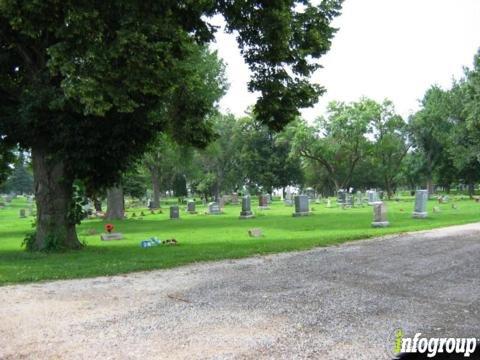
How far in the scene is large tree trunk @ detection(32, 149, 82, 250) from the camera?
13.8 m

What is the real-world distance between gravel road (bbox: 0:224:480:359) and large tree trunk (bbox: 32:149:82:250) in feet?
16.7

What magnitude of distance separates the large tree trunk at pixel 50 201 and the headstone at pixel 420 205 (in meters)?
16.6

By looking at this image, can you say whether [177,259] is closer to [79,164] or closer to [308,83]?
[79,164]

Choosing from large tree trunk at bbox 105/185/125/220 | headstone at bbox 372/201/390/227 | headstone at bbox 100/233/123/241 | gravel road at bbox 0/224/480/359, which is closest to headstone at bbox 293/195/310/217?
headstone at bbox 372/201/390/227

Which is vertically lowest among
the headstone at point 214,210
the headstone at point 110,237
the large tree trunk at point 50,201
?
the headstone at point 110,237

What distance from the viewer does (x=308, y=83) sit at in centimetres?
1432

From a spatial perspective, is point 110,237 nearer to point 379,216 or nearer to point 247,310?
point 379,216

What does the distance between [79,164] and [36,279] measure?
4380 mm

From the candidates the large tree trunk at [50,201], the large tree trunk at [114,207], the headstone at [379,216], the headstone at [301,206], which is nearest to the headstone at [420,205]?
the headstone at [379,216]

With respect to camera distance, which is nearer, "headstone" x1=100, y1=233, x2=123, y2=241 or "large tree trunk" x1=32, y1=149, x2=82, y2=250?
"large tree trunk" x1=32, y1=149, x2=82, y2=250

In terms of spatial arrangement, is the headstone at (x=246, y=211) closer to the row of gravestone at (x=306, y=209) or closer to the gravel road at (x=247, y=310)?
the row of gravestone at (x=306, y=209)

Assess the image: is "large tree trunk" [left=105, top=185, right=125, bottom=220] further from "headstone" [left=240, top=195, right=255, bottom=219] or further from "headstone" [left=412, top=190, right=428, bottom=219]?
"headstone" [left=412, top=190, right=428, bottom=219]

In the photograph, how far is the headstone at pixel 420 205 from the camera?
24.1 m

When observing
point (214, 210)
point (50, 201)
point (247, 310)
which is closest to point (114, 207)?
point (214, 210)
